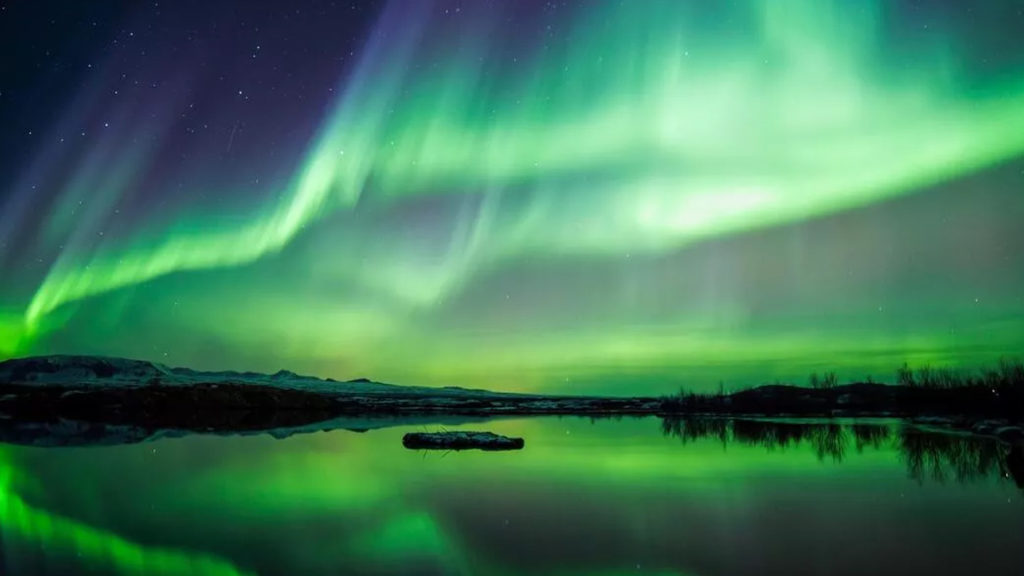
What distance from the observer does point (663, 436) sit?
4934 centimetres

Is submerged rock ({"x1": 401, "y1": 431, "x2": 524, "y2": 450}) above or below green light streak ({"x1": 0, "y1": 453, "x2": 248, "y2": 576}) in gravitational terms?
above

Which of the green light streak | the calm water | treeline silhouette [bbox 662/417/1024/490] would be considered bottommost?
the green light streak

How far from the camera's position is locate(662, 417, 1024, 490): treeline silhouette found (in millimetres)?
25766

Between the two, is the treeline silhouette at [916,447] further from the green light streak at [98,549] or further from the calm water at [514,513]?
the green light streak at [98,549]

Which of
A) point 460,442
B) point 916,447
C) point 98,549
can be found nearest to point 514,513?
point 98,549

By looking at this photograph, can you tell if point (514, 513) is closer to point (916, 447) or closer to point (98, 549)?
point (98, 549)

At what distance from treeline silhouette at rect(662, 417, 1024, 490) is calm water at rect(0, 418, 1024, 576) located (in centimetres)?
26

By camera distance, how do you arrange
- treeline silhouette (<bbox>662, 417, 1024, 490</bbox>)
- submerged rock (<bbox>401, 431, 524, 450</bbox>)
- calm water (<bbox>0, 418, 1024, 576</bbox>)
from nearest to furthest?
calm water (<bbox>0, 418, 1024, 576</bbox>) < treeline silhouette (<bbox>662, 417, 1024, 490</bbox>) < submerged rock (<bbox>401, 431, 524, 450</bbox>)

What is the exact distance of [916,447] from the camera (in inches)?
1428

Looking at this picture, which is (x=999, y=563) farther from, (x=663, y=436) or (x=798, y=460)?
(x=663, y=436)

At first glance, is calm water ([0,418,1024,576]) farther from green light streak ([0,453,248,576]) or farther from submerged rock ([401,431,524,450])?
submerged rock ([401,431,524,450])

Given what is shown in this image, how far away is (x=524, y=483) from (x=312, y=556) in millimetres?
11470

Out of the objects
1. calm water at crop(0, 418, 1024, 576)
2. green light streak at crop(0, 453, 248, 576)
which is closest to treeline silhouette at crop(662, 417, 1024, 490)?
calm water at crop(0, 418, 1024, 576)

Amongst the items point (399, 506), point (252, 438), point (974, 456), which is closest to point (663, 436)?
point (974, 456)
